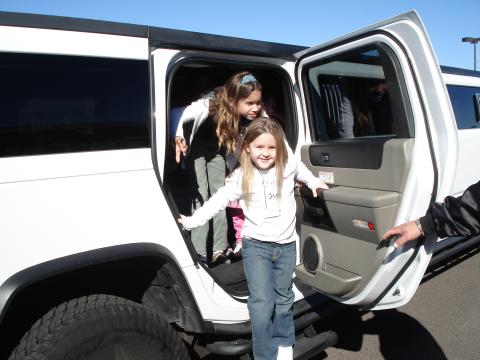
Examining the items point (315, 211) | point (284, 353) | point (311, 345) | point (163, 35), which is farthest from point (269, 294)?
point (163, 35)

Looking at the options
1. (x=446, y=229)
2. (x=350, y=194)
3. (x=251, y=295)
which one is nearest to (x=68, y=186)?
(x=251, y=295)

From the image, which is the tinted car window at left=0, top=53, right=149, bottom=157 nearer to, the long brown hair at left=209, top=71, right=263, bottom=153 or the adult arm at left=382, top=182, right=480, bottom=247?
the long brown hair at left=209, top=71, right=263, bottom=153

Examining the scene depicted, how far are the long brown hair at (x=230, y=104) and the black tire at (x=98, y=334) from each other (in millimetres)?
1312

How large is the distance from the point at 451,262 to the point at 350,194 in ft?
9.82

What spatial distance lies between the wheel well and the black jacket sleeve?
1235mm

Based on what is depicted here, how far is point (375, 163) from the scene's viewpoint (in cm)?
213

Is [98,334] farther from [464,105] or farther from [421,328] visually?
[464,105]

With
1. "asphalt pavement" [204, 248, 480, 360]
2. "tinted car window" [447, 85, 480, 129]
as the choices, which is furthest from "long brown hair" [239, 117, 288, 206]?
"tinted car window" [447, 85, 480, 129]

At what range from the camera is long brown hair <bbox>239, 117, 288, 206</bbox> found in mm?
2252

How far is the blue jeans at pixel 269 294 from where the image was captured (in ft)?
7.02

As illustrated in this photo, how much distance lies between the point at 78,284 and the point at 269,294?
40.3 inches

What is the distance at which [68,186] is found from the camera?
5.29 feet

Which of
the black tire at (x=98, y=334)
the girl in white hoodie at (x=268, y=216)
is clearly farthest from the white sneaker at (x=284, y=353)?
the black tire at (x=98, y=334)

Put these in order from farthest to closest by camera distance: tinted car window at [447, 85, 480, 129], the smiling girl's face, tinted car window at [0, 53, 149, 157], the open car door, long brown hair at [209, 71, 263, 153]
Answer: tinted car window at [447, 85, 480, 129]
long brown hair at [209, 71, 263, 153]
the smiling girl's face
the open car door
tinted car window at [0, 53, 149, 157]
